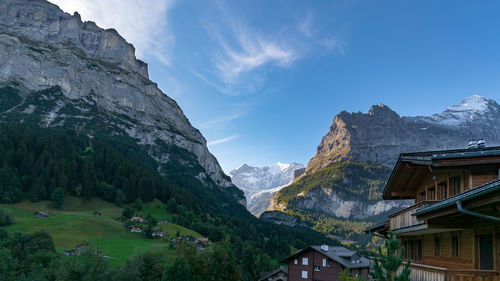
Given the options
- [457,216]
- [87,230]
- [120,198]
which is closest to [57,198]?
[120,198]

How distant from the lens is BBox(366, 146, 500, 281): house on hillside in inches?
347

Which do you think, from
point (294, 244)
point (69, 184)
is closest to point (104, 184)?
point (69, 184)

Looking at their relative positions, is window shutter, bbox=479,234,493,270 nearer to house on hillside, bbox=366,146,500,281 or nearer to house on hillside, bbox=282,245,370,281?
house on hillside, bbox=366,146,500,281

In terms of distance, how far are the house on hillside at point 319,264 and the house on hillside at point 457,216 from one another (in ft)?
146

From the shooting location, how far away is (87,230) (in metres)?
94.4

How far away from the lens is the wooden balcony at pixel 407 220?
12352 millimetres

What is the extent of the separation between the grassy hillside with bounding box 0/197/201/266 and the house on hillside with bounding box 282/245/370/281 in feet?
113

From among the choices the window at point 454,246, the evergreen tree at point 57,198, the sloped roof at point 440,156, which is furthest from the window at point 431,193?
the evergreen tree at point 57,198

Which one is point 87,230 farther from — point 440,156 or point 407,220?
point 440,156

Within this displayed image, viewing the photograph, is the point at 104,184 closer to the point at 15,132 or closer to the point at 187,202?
the point at 187,202

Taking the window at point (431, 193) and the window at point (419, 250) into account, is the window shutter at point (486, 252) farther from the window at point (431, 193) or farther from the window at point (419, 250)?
the window at point (419, 250)

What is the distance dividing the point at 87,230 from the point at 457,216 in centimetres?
10079

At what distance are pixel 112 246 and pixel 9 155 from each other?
278 feet

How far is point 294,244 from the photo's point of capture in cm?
15488
